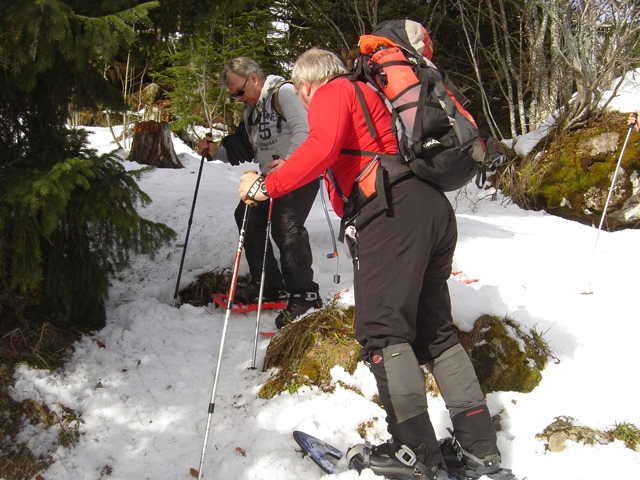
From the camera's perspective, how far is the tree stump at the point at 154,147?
9.07 m

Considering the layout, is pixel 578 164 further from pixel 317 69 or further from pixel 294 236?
pixel 317 69

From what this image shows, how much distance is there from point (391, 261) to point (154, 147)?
7.78 metres

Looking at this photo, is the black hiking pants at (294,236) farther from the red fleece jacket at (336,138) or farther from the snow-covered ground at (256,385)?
the red fleece jacket at (336,138)

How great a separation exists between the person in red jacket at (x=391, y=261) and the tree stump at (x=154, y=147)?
7040mm

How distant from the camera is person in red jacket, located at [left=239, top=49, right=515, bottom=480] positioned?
2.37m

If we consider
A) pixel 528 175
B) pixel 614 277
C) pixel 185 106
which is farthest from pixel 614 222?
pixel 185 106

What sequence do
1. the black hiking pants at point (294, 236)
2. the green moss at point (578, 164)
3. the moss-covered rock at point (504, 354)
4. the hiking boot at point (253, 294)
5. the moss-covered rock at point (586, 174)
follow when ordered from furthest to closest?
the green moss at point (578, 164)
the moss-covered rock at point (586, 174)
the hiking boot at point (253, 294)
the black hiking pants at point (294, 236)
the moss-covered rock at point (504, 354)

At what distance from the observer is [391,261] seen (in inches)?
94.0

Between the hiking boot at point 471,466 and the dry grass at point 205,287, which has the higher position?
the hiking boot at point 471,466

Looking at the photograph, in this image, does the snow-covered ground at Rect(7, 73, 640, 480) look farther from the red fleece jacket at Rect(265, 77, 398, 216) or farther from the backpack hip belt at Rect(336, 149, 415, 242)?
the red fleece jacket at Rect(265, 77, 398, 216)

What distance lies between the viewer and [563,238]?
6809mm

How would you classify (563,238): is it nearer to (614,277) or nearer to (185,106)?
(614,277)

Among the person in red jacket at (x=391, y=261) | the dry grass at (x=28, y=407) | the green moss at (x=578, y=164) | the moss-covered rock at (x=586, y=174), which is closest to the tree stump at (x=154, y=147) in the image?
the dry grass at (x=28, y=407)

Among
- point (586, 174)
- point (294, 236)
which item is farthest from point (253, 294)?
point (586, 174)
